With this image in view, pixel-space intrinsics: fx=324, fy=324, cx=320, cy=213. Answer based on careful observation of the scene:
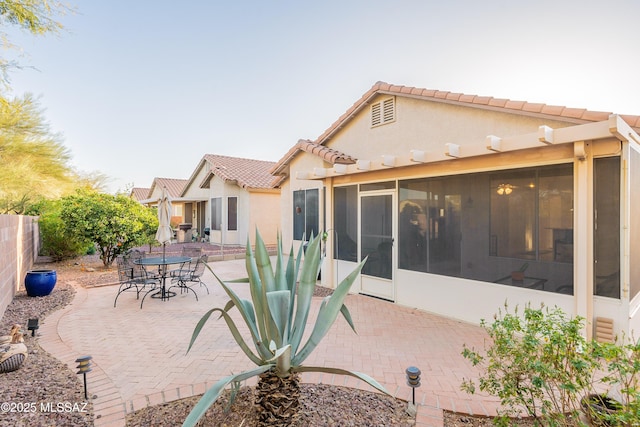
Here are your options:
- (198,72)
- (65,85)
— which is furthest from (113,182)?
(198,72)

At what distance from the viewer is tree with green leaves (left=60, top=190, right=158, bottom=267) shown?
11562mm

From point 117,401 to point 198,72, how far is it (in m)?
14.7

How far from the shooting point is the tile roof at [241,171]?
64.5 feet

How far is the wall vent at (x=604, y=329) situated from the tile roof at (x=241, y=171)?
16.0 meters

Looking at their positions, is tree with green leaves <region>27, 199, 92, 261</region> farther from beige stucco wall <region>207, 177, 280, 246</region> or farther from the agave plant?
the agave plant

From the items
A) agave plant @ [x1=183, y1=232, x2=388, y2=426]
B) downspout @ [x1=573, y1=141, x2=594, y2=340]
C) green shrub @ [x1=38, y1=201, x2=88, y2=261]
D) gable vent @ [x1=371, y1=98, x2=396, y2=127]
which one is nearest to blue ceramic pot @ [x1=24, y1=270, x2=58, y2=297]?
green shrub @ [x1=38, y1=201, x2=88, y2=261]

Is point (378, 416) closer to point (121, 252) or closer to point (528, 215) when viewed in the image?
point (528, 215)

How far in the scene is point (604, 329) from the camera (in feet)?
16.3

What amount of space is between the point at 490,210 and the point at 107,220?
40.5ft

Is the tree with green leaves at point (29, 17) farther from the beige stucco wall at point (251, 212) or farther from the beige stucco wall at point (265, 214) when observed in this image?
the beige stucco wall at point (265, 214)

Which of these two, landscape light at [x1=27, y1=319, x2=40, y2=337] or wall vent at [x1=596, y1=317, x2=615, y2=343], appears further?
landscape light at [x1=27, y1=319, x2=40, y2=337]

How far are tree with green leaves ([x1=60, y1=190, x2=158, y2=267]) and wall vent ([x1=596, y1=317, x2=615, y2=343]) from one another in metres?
13.5

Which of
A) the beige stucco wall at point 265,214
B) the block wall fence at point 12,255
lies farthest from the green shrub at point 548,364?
the beige stucco wall at point 265,214

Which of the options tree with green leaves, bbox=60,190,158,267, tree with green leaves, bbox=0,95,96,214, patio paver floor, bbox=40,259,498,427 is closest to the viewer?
patio paver floor, bbox=40,259,498,427
